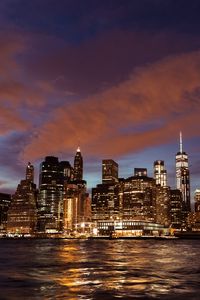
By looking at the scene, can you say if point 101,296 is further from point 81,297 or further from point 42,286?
point 42,286

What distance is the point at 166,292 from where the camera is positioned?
1492 inches

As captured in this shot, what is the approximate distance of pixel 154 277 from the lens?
4866 centimetres

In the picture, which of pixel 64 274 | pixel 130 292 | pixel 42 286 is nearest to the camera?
pixel 130 292

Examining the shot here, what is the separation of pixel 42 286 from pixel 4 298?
6.88 meters

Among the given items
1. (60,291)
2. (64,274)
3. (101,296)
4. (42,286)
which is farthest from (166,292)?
(64,274)

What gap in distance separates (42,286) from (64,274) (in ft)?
37.0

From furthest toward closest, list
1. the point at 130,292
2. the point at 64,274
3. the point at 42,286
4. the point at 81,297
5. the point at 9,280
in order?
the point at 64,274 < the point at 9,280 < the point at 42,286 < the point at 130,292 < the point at 81,297

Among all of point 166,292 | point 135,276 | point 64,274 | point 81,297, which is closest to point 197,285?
point 166,292

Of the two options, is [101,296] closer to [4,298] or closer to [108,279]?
[4,298]

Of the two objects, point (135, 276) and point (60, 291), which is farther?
point (135, 276)

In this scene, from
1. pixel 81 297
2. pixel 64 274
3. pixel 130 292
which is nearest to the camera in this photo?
pixel 81 297

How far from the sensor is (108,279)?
47.6 meters

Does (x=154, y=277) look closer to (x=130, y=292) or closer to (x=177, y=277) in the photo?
(x=177, y=277)

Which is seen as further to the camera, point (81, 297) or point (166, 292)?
point (166, 292)
